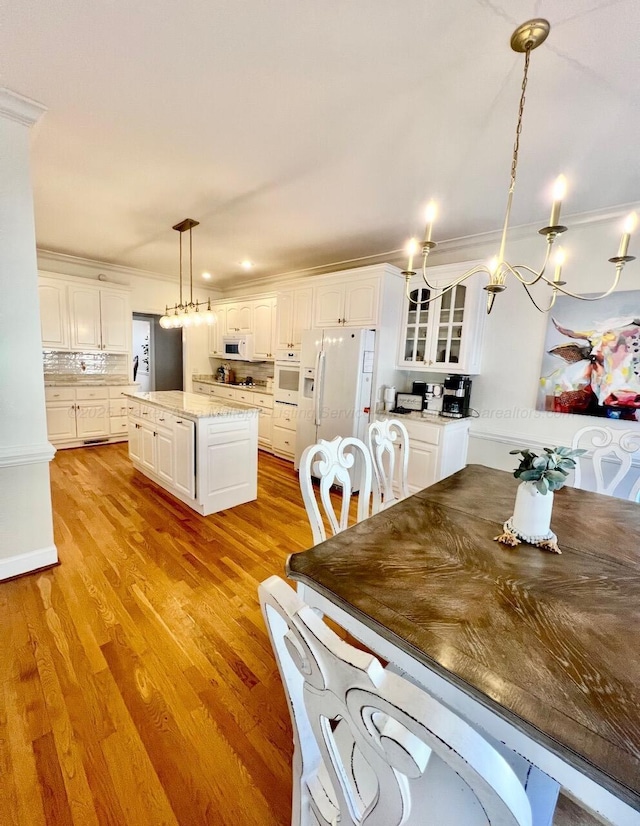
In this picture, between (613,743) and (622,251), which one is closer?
(613,743)

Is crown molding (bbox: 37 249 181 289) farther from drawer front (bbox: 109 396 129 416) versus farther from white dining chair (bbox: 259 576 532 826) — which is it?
white dining chair (bbox: 259 576 532 826)

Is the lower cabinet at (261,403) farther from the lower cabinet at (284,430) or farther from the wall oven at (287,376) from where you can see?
the wall oven at (287,376)

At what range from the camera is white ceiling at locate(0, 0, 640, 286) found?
50.8 inches

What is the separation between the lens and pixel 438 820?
0.64m

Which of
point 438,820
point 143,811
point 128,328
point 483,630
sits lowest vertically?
point 143,811

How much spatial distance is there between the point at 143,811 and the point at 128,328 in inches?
208

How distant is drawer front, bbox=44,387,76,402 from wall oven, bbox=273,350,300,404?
8.77ft

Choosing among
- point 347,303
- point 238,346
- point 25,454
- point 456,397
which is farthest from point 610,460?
point 238,346

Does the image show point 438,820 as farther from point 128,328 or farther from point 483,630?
point 128,328

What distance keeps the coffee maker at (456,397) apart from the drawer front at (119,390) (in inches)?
169

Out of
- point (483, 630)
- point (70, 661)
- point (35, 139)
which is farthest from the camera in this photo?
point (35, 139)

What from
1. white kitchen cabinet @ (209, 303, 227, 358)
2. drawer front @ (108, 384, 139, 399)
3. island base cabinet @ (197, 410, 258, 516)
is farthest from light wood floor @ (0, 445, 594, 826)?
white kitchen cabinet @ (209, 303, 227, 358)

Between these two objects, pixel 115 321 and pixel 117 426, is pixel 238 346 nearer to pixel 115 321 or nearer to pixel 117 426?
pixel 115 321

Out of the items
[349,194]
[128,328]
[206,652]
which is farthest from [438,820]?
[128,328]
